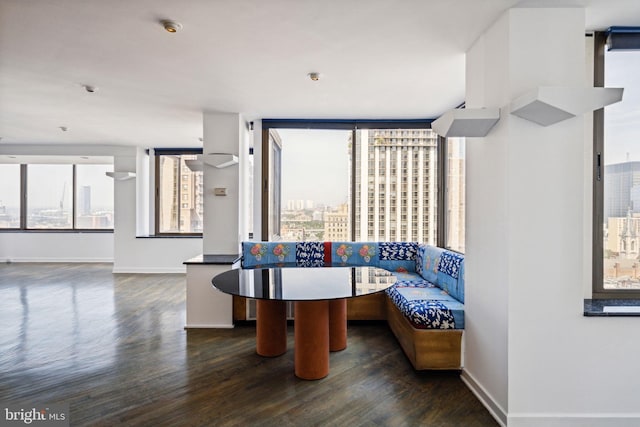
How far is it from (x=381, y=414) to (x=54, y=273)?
23.4 feet

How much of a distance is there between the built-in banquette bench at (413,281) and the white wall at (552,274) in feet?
2.16

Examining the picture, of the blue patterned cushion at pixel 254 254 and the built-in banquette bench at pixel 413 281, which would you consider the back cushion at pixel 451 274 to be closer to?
the built-in banquette bench at pixel 413 281

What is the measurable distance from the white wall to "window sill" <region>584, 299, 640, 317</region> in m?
0.04

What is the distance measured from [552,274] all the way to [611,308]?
46cm

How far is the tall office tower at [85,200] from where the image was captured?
8.09 meters

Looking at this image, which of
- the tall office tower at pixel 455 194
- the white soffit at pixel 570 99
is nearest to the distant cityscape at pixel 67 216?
the tall office tower at pixel 455 194

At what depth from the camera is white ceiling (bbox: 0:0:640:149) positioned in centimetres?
209

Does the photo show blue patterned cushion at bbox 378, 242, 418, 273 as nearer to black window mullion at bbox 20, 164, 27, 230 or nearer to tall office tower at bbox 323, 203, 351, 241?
tall office tower at bbox 323, 203, 351, 241

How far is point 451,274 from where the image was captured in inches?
127

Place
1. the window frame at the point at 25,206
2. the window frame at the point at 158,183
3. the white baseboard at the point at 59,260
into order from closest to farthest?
the window frame at the point at 158,183, the white baseboard at the point at 59,260, the window frame at the point at 25,206

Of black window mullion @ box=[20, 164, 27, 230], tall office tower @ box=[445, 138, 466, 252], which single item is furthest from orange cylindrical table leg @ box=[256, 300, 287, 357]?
black window mullion @ box=[20, 164, 27, 230]

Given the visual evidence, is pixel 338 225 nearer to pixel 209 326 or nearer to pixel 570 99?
pixel 209 326

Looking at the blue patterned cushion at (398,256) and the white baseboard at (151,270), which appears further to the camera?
the white baseboard at (151,270)

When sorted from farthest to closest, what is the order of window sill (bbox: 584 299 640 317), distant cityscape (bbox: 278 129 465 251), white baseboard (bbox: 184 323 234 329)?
1. distant cityscape (bbox: 278 129 465 251)
2. white baseboard (bbox: 184 323 234 329)
3. window sill (bbox: 584 299 640 317)
